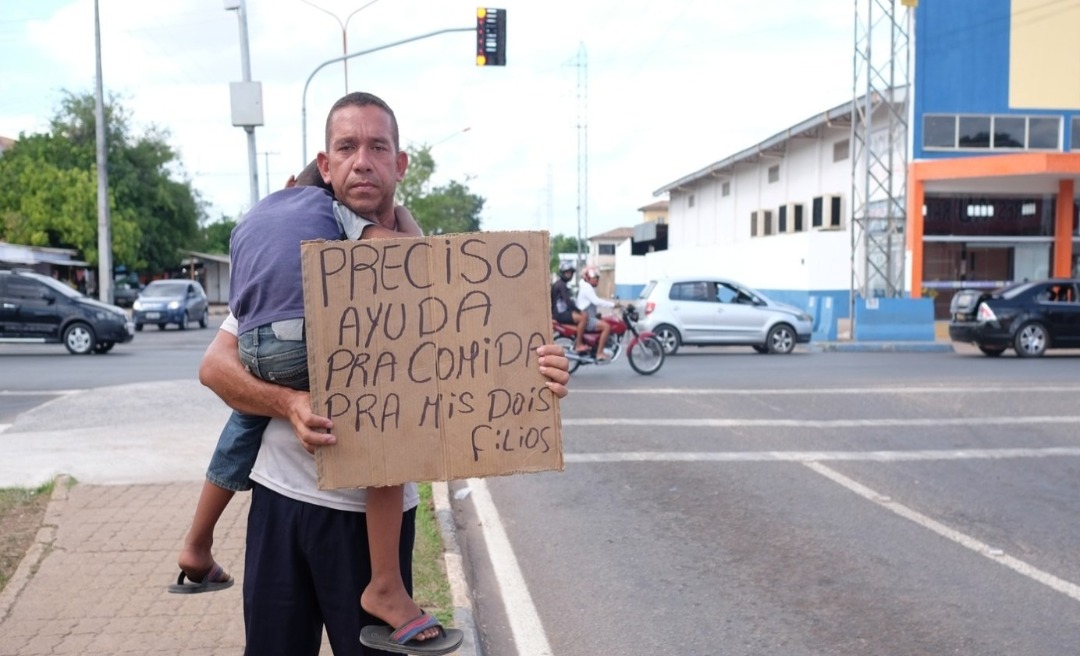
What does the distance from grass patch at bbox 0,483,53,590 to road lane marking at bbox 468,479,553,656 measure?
259 cm

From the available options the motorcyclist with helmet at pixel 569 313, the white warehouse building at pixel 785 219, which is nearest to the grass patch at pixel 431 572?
the motorcyclist with helmet at pixel 569 313

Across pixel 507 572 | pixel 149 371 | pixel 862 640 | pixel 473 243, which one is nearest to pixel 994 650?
pixel 862 640

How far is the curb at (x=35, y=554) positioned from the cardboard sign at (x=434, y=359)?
3.23 meters

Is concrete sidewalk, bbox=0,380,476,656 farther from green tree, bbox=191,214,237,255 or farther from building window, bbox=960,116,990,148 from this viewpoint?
green tree, bbox=191,214,237,255

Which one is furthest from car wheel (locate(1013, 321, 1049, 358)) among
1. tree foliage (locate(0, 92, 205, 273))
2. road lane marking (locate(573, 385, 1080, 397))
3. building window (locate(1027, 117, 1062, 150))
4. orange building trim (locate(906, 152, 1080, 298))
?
tree foliage (locate(0, 92, 205, 273))

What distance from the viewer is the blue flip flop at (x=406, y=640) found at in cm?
279

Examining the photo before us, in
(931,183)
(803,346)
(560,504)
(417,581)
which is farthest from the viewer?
(931,183)

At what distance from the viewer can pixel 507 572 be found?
623 centimetres

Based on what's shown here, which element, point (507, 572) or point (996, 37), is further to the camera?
point (996, 37)

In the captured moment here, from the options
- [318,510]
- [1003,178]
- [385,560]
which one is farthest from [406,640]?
[1003,178]

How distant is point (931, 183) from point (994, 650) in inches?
1117

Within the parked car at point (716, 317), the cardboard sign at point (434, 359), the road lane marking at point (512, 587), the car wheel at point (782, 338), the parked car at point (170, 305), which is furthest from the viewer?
the parked car at point (170, 305)

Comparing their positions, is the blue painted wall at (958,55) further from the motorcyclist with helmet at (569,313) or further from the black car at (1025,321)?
the motorcyclist with helmet at (569,313)

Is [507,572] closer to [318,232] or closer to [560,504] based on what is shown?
[560,504]
